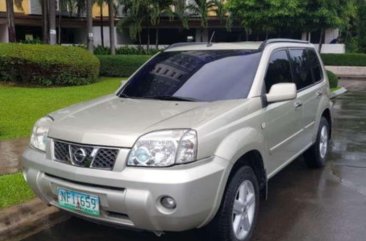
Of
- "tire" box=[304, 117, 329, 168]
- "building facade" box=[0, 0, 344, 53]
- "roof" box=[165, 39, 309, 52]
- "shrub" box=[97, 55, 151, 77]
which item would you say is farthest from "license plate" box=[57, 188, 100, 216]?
"building facade" box=[0, 0, 344, 53]

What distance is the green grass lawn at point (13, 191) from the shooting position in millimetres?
4742

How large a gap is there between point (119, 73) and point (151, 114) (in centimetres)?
1723

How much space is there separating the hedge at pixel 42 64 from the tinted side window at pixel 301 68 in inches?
435

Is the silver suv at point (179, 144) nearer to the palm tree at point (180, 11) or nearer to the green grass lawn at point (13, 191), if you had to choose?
the green grass lawn at point (13, 191)

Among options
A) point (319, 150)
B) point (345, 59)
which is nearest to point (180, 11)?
point (345, 59)

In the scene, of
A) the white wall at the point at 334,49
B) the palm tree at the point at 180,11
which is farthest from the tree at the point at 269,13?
the white wall at the point at 334,49

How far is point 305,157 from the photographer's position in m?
6.52

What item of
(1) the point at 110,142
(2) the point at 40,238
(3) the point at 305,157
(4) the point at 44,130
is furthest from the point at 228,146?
(3) the point at 305,157

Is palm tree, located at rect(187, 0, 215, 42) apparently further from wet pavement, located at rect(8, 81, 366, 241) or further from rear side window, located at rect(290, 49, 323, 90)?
rear side window, located at rect(290, 49, 323, 90)

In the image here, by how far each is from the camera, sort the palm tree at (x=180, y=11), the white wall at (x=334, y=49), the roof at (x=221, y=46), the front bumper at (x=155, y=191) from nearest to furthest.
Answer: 1. the front bumper at (x=155, y=191)
2. the roof at (x=221, y=46)
3. the palm tree at (x=180, y=11)
4. the white wall at (x=334, y=49)

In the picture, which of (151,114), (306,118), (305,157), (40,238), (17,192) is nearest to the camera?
(151,114)

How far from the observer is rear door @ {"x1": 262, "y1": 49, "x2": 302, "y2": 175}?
4559mm

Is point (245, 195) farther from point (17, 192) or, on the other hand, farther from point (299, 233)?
point (17, 192)

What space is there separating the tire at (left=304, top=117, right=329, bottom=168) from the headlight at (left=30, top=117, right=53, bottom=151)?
353cm
